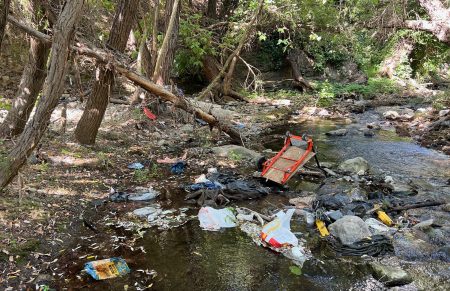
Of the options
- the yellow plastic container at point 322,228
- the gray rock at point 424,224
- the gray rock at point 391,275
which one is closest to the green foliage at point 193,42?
the yellow plastic container at point 322,228

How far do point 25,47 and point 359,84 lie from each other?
501 inches

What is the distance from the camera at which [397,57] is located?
18.3 m

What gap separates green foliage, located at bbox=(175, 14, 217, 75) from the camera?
11.9 meters

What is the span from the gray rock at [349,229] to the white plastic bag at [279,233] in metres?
0.56

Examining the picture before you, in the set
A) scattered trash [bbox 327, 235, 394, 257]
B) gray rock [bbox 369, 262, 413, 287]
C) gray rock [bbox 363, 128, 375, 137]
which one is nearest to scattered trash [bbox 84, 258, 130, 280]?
scattered trash [bbox 327, 235, 394, 257]

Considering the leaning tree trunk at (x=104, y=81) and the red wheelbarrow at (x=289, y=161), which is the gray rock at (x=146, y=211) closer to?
the red wheelbarrow at (x=289, y=161)

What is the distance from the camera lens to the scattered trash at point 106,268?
3.62 m

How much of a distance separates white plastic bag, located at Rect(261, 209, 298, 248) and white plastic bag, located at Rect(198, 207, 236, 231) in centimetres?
49

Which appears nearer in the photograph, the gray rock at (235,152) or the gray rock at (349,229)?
the gray rock at (349,229)

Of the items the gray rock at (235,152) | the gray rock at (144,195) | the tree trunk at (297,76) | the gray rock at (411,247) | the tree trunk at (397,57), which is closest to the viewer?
the gray rock at (411,247)

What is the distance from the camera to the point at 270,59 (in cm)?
1869

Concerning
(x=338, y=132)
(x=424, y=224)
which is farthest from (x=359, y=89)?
(x=424, y=224)

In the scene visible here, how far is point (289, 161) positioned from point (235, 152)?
4.90ft

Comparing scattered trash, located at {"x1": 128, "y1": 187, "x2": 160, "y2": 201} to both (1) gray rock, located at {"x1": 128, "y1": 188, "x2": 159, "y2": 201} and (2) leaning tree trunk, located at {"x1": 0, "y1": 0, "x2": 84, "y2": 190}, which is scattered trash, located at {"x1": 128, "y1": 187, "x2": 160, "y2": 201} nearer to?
(1) gray rock, located at {"x1": 128, "y1": 188, "x2": 159, "y2": 201}
